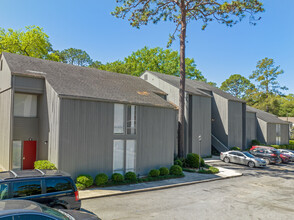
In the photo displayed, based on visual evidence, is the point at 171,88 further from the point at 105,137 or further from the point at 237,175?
the point at 105,137

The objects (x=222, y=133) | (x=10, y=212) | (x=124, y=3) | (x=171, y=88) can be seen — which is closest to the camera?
(x=10, y=212)

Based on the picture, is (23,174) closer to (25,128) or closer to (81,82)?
(25,128)

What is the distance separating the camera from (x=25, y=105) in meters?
16.3

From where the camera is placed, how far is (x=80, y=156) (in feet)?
46.1

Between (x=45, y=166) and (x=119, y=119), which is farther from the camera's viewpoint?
(x=119, y=119)

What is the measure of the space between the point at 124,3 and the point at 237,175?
59.7ft

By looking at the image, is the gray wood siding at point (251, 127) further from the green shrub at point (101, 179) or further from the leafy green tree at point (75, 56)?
the leafy green tree at point (75, 56)

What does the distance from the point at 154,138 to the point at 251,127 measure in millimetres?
26555

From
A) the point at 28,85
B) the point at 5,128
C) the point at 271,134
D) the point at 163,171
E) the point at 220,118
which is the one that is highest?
the point at 28,85

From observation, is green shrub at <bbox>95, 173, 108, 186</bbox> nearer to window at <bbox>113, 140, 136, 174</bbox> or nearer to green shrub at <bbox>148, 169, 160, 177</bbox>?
window at <bbox>113, 140, 136, 174</bbox>

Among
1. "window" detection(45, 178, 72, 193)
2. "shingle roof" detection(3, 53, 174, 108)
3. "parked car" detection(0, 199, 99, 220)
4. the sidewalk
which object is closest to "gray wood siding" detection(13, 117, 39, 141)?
"shingle roof" detection(3, 53, 174, 108)

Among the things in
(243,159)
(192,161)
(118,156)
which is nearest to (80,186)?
(118,156)

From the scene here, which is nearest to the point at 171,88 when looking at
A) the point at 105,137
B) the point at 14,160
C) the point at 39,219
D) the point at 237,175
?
the point at 237,175

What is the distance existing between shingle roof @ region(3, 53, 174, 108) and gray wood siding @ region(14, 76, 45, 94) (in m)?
0.38
